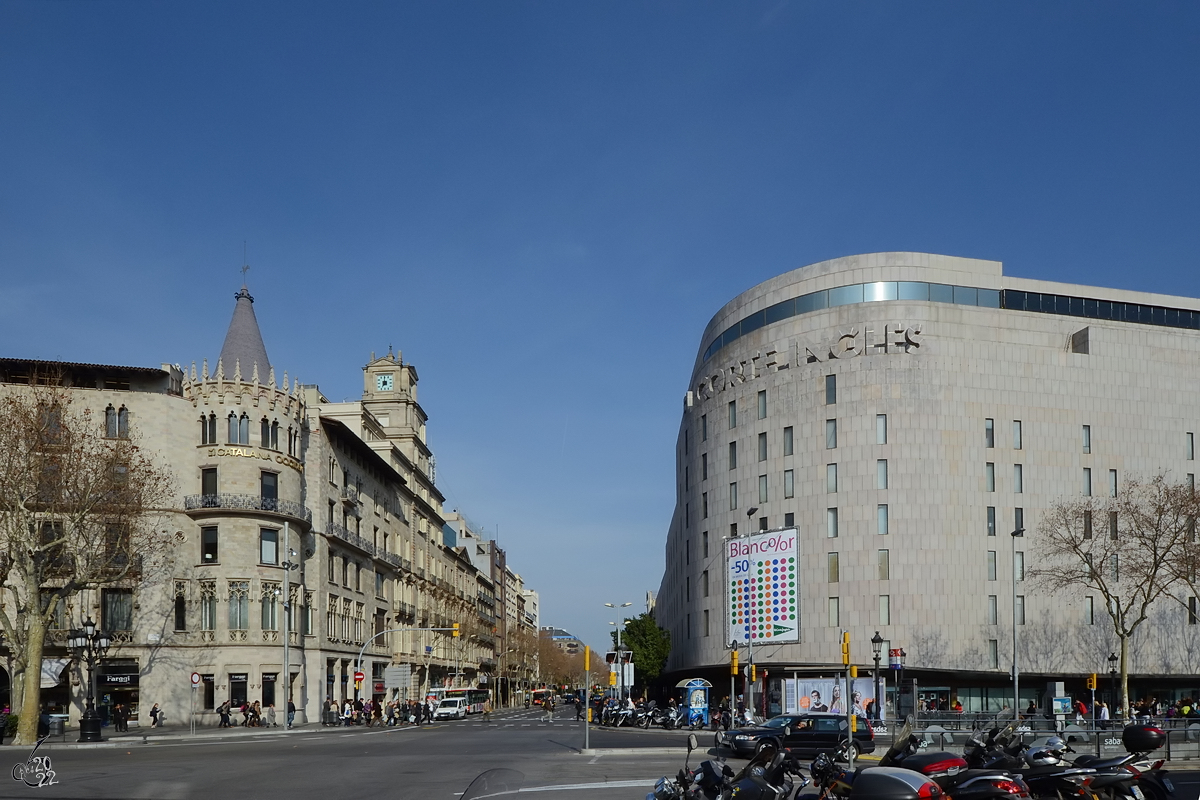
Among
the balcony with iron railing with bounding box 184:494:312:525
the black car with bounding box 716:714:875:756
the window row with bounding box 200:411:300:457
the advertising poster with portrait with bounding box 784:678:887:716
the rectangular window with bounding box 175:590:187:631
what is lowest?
the advertising poster with portrait with bounding box 784:678:887:716

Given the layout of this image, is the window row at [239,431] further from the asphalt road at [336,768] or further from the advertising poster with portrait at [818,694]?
the advertising poster with portrait at [818,694]

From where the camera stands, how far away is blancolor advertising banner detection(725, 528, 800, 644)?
60.2 m

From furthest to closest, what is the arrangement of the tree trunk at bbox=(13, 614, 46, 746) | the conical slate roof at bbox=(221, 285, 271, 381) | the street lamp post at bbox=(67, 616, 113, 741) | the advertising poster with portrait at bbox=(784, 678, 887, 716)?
the conical slate roof at bbox=(221, 285, 271, 381) → the advertising poster with portrait at bbox=(784, 678, 887, 716) → the street lamp post at bbox=(67, 616, 113, 741) → the tree trunk at bbox=(13, 614, 46, 746)

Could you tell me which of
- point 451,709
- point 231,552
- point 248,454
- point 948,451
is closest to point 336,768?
point 231,552

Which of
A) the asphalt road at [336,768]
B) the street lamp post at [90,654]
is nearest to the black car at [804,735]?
the asphalt road at [336,768]

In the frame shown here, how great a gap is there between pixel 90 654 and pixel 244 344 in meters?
22.2

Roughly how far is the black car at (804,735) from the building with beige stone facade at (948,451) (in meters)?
28.8

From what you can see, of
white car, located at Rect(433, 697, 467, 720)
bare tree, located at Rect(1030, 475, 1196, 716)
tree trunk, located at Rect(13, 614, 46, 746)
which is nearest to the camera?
tree trunk, located at Rect(13, 614, 46, 746)

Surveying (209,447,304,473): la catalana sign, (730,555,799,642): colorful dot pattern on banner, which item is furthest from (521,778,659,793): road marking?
(209,447,304,473): la catalana sign

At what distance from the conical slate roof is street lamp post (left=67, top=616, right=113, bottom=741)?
1670 centimetres

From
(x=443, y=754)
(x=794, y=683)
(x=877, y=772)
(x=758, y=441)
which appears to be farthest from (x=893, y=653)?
(x=877, y=772)

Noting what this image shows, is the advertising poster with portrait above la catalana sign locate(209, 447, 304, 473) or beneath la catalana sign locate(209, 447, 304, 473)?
beneath

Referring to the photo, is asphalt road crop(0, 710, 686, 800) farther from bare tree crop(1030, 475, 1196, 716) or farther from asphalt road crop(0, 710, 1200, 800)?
bare tree crop(1030, 475, 1196, 716)

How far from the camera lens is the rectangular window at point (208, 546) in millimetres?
61656
